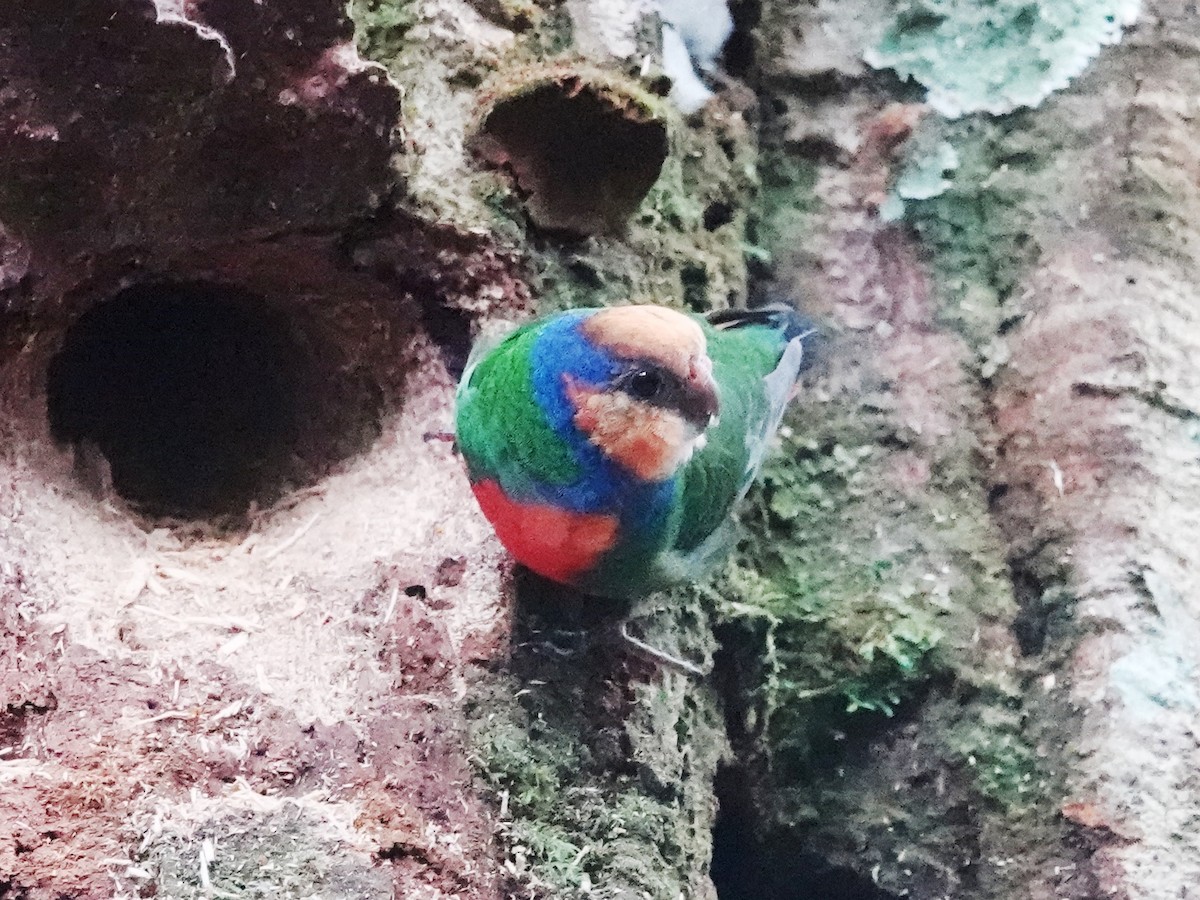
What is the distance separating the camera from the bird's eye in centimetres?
178

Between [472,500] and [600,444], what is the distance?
0.48 metres

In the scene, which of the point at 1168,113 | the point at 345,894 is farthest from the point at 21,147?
the point at 1168,113

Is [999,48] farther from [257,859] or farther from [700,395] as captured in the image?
[257,859]

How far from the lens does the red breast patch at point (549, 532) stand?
1.87 metres

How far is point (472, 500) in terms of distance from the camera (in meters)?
2.21

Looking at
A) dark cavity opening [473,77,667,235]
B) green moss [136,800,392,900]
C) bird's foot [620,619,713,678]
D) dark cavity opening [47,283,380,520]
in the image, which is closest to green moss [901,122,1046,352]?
dark cavity opening [473,77,667,235]

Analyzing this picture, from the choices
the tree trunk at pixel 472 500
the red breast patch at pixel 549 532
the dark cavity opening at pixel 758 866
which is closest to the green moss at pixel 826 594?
the tree trunk at pixel 472 500

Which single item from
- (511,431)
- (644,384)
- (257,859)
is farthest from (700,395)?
(257,859)

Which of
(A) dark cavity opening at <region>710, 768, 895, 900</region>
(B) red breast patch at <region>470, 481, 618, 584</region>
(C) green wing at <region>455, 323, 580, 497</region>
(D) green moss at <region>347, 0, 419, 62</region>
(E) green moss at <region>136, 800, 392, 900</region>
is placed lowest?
(A) dark cavity opening at <region>710, 768, 895, 900</region>

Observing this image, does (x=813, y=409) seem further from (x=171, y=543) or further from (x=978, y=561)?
(x=171, y=543)

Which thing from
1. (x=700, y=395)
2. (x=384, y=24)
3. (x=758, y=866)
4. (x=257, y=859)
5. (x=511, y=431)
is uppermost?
(x=384, y=24)

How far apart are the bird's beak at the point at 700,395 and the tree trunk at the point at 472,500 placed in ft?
1.71

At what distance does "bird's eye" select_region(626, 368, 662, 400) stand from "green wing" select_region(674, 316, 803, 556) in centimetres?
22

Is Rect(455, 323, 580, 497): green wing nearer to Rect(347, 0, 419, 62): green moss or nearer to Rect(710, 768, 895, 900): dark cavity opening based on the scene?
Rect(347, 0, 419, 62): green moss
